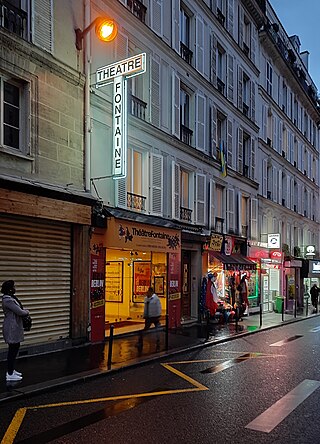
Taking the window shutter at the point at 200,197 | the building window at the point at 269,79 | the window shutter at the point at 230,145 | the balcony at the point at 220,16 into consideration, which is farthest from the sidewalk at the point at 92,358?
the building window at the point at 269,79

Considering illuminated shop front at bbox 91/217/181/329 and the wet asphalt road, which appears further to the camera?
illuminated shop front at bbox 91/217/181/329

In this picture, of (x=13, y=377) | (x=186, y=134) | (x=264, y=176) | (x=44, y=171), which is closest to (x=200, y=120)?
(x=186, y=134)

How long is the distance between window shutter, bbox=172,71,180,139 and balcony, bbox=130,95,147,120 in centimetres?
189

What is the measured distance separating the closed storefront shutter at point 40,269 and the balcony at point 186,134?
304 inches

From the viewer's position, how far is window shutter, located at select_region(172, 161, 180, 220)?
16.8 metres

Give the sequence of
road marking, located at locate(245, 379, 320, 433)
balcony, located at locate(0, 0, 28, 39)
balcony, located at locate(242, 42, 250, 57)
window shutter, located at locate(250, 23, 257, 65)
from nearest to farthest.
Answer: road marking, located at locate(245, 379, 320, 433) → balcony, located at locate(0, 0, 28, 39) → balcony, located at locate(242, 42, 250, 57) → window shutter, located at locate(250, 23, 257, 65)

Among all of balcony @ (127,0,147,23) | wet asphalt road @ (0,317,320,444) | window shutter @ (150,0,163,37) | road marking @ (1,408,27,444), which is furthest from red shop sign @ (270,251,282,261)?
road marking @ (1,408,27,444)

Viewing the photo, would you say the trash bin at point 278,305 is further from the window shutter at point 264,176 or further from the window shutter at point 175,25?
the window shutter at point 175,25

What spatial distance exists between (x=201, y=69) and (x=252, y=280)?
413 inches

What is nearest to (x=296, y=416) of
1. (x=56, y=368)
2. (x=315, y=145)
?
(x=56, y=368)

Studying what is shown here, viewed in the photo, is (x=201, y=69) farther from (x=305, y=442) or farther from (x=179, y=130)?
(x=305, y=442)

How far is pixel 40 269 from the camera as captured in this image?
10.9 m

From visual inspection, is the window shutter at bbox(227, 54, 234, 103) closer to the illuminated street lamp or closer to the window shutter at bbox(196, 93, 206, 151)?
the window shutter at bbox(196, 93, 206, 151)

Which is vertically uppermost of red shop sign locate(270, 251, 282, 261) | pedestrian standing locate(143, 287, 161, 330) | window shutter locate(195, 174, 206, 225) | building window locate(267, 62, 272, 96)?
building window locate(267, 62, 272, 96)
